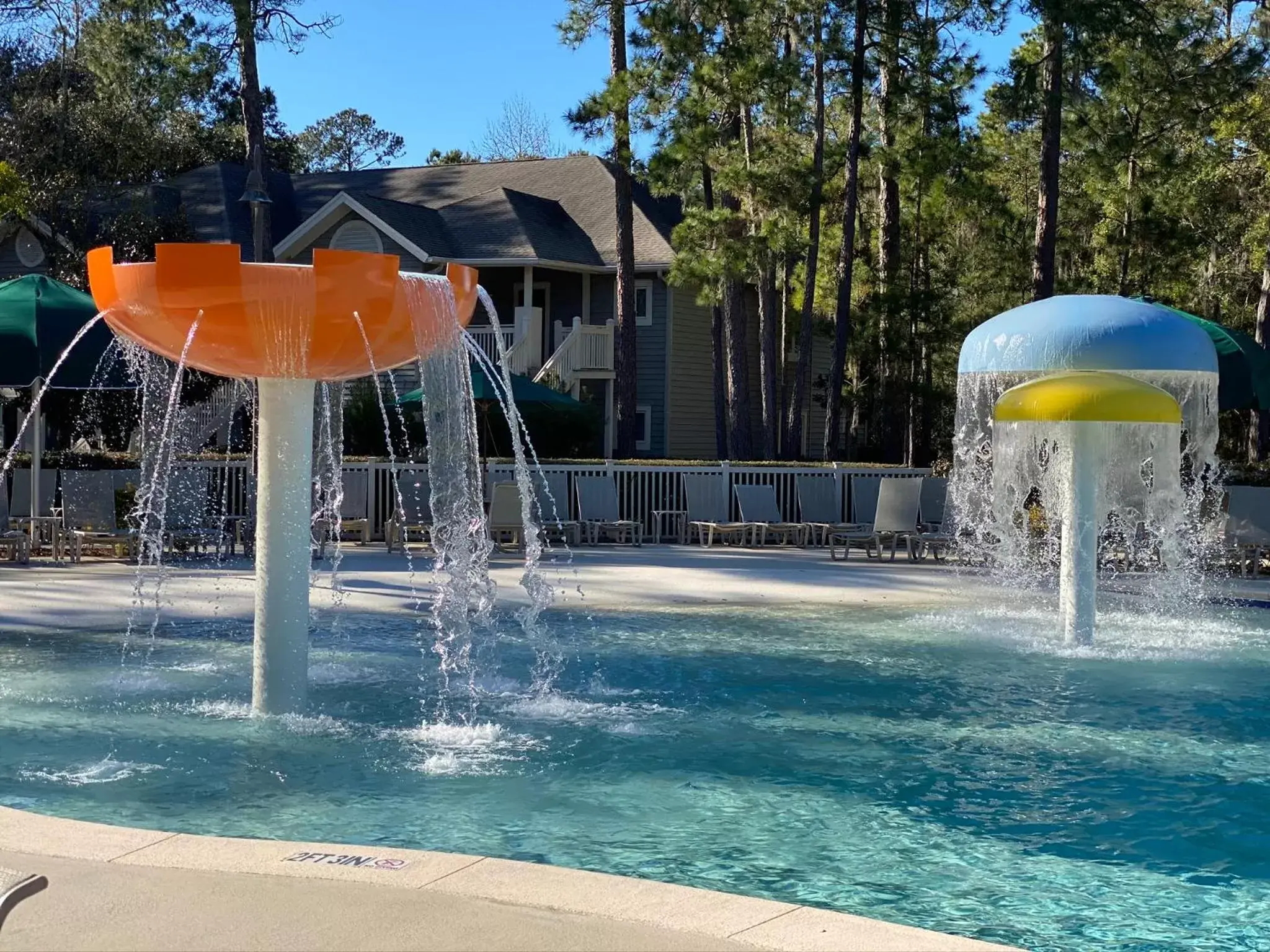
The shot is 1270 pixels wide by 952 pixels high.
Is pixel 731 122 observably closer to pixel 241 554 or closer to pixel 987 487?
pixel 987 487

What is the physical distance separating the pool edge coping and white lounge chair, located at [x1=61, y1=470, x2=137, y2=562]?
1221cm

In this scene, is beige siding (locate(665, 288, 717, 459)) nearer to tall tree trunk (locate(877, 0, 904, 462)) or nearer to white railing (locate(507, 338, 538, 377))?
white railing (locate(507, 338, 538, 377))

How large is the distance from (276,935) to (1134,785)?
4748 mm

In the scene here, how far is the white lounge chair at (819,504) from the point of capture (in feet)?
70.7

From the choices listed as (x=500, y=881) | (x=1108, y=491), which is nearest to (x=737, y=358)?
(x=1108, y=491)

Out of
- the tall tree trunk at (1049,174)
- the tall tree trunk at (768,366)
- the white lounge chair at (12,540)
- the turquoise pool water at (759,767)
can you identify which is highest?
the tall tree trunk at (1049,174)

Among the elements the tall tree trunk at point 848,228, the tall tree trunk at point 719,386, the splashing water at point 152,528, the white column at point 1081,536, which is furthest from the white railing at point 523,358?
the white column at point 1081,536

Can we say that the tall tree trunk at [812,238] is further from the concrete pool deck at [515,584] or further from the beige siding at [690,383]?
the concrete pool deck at [515,584]

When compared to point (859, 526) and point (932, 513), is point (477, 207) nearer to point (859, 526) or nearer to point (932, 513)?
point (859, 526)

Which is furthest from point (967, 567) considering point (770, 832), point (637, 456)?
point (637, 456)

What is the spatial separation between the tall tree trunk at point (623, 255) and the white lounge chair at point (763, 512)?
7.38 meters

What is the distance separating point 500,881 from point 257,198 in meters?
13.7

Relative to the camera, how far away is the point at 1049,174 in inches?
943

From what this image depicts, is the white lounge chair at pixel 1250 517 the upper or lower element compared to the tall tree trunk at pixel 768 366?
lower
